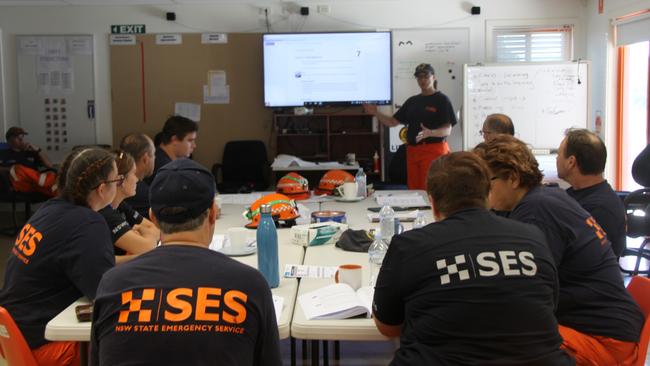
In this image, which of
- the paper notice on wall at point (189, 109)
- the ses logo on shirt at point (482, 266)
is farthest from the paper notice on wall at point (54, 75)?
the ses logo on shirt at point (482, 266)

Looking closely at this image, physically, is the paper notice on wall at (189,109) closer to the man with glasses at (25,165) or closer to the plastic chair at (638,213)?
the man with glasses at (25,165)

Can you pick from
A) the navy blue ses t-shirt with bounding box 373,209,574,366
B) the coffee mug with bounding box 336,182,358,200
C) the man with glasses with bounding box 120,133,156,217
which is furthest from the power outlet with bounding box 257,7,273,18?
the navy blue ses t-shirt with bounding box 373,209,574,366

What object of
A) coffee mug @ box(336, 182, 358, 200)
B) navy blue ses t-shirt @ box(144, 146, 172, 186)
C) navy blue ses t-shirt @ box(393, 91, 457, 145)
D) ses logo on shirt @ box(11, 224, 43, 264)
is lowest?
coffee mug @ box(336, 182, 358, 200)

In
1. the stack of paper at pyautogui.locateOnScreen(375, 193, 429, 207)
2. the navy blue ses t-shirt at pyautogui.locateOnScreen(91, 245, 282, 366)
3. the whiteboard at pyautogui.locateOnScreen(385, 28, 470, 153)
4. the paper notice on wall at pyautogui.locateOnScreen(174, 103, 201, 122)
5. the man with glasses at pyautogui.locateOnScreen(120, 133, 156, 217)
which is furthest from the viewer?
the paper notice on wall at pyautogui.locateOnScreen(174, 103, 201, 122)

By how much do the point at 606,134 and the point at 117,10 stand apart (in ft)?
17.4

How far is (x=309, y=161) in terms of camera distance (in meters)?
7.14

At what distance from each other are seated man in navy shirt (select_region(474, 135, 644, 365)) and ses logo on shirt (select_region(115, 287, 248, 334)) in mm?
1117

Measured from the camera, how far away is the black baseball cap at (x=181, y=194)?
4.76ft

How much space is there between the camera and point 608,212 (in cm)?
255

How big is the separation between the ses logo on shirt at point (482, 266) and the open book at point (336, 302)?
0.41m

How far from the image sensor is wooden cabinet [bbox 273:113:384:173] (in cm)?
714

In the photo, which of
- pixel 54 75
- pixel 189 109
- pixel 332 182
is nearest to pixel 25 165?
pixel 54 75

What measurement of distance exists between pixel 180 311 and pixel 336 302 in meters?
0.77

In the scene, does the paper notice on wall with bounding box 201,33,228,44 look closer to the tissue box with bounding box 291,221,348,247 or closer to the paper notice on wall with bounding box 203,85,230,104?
the paper notice on wall with bounding box 203,85,230,104
